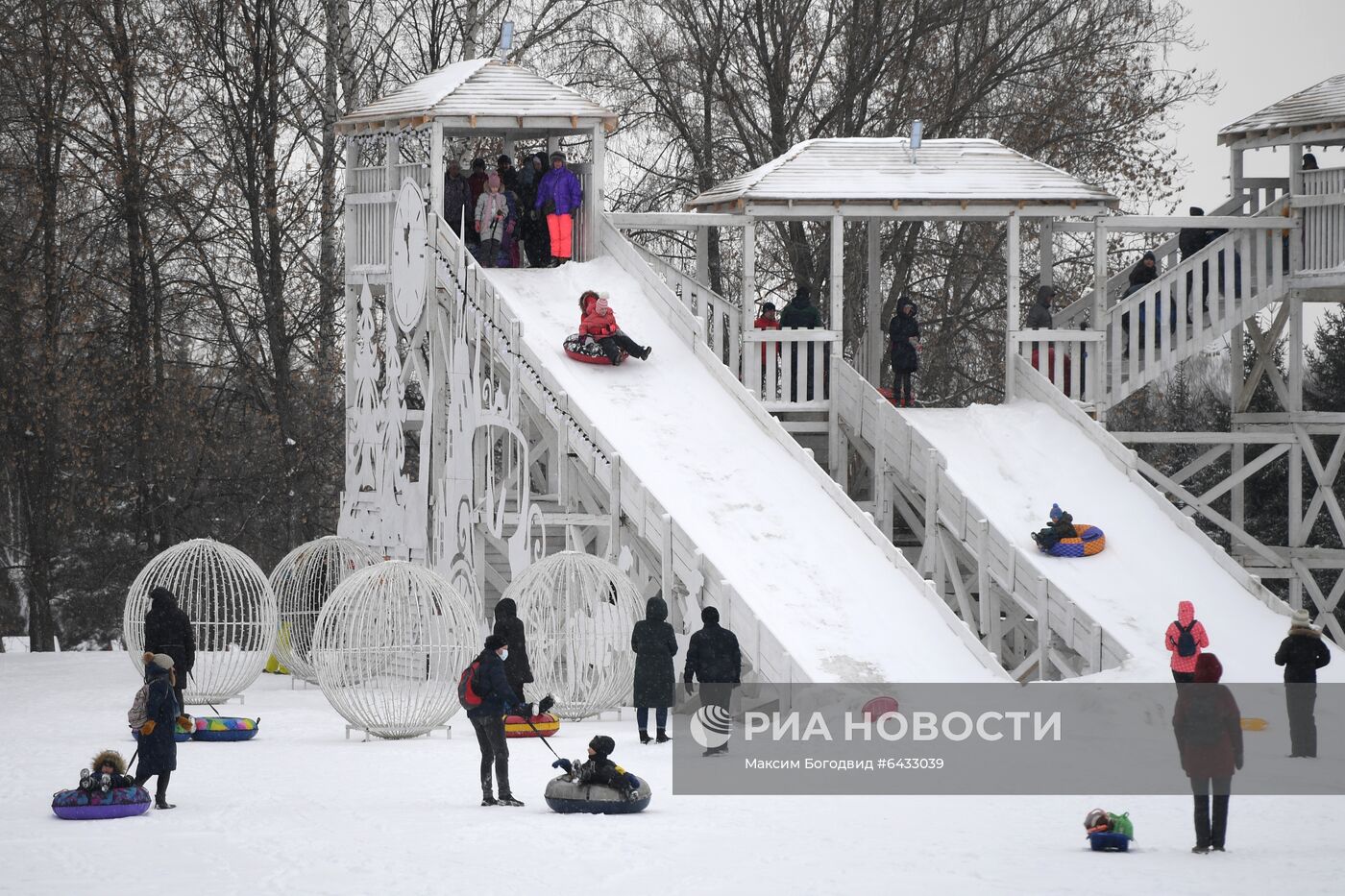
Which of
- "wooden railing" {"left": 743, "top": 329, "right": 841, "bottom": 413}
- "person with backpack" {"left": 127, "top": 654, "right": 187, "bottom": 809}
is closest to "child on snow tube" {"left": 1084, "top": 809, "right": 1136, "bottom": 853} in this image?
"person with backpack" {"left": 127, "top": 654, "right": 187, "bottom": 809}

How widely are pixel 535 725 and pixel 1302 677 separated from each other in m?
6.98

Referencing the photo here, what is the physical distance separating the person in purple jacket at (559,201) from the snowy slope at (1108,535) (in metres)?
5.07

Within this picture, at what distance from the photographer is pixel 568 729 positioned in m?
20.9

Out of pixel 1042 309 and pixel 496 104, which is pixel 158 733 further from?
pixel 1042 309

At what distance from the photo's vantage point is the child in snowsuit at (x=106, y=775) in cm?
1577

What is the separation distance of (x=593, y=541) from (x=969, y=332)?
12853 millimetres

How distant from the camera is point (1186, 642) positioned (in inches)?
772

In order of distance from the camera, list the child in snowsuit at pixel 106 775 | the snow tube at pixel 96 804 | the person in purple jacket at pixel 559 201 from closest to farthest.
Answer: the snow tube at pixel 96 804 < the child in snowsuit at pixel 106 775 < the person in purple jacket at pixel 559 201

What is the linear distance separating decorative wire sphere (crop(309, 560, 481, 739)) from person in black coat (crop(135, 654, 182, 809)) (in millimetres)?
4196

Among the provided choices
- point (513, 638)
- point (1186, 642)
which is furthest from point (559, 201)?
point (1186, 642)

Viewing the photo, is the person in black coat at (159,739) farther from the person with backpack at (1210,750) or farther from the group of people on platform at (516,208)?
the group of people on platform at (516,208)

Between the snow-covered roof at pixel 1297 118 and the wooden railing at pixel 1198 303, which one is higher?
the snow-covered roof at pixel 1297 118

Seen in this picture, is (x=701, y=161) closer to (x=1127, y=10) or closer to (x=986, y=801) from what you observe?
(x=1127, y=10)

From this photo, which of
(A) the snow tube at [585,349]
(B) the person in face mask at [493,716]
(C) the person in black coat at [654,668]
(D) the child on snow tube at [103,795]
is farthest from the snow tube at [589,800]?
(A) the snow tube at [585,349]
